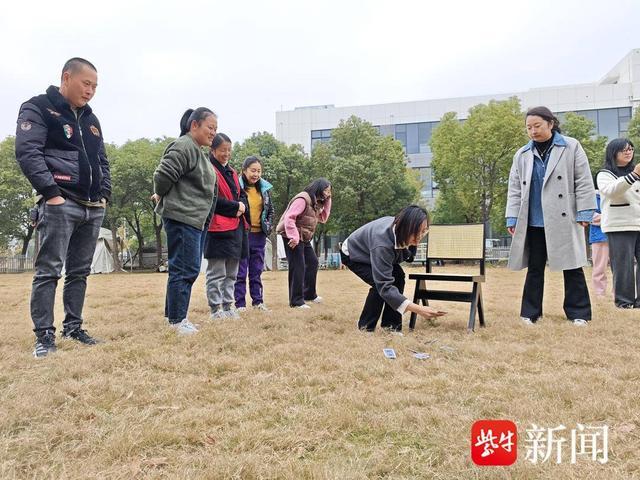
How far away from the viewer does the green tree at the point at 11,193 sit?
25.2 metres

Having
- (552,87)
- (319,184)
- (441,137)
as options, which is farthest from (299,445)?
(552,87)

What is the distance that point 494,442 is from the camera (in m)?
1.82

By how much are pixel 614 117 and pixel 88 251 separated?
131 ft

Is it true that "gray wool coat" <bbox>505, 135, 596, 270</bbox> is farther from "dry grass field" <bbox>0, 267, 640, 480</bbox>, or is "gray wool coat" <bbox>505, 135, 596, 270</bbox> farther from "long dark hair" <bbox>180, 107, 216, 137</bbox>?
"long dark hair" <bbox>180, 107, 216, 137</bbox>

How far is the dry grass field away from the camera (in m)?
1.67

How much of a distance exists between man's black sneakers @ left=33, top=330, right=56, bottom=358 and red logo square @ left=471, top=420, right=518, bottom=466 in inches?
108

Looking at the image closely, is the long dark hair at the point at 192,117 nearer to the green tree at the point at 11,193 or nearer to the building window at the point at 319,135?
the green tree at the point at 11,193

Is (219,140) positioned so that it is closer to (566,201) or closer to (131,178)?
(566,201)

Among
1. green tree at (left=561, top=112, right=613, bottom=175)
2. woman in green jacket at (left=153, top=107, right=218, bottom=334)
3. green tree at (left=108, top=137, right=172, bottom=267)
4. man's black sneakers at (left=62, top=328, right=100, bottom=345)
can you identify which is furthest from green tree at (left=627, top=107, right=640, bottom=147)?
man's black sneakers at (left=62, top=328, right=100, bottom=345)

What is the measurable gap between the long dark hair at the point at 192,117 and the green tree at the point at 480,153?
19.1 metres

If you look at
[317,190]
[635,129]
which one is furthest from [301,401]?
[635,129]

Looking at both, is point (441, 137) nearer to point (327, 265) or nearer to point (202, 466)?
point (327, 265)

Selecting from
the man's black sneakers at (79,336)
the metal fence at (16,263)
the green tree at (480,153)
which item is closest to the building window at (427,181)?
the green tree at (480,153)

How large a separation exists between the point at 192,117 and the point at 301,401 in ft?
9.32
